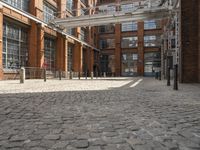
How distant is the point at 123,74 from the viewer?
46.2 m

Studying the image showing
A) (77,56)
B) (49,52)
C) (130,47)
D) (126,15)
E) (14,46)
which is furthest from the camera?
(130,47)

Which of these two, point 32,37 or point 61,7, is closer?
point 32,37

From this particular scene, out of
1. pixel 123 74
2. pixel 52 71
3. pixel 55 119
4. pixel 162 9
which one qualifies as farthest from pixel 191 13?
pixel 123 74

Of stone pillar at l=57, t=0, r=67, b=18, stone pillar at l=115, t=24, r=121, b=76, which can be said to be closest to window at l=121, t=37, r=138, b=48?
stone pillar at l=115, t=24, r=121, b=76

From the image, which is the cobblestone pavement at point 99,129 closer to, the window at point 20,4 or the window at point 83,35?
the window at point 20,4

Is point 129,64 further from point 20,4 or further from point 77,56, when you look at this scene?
point 20,4

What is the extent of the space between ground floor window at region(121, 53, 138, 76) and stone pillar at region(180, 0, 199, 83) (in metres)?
31.3

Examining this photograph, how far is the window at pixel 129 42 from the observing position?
4533 centimetres

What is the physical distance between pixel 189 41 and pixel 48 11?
19.1 m

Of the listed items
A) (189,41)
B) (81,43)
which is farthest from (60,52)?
(189,41)

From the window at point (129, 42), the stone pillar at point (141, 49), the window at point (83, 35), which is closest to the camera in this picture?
the window at point (83, 35)

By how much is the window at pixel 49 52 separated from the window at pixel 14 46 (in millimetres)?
3667

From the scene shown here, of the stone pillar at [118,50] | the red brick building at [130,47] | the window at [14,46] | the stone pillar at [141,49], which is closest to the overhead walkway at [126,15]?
the window at [14,46]

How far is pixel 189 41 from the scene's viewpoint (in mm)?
13836
